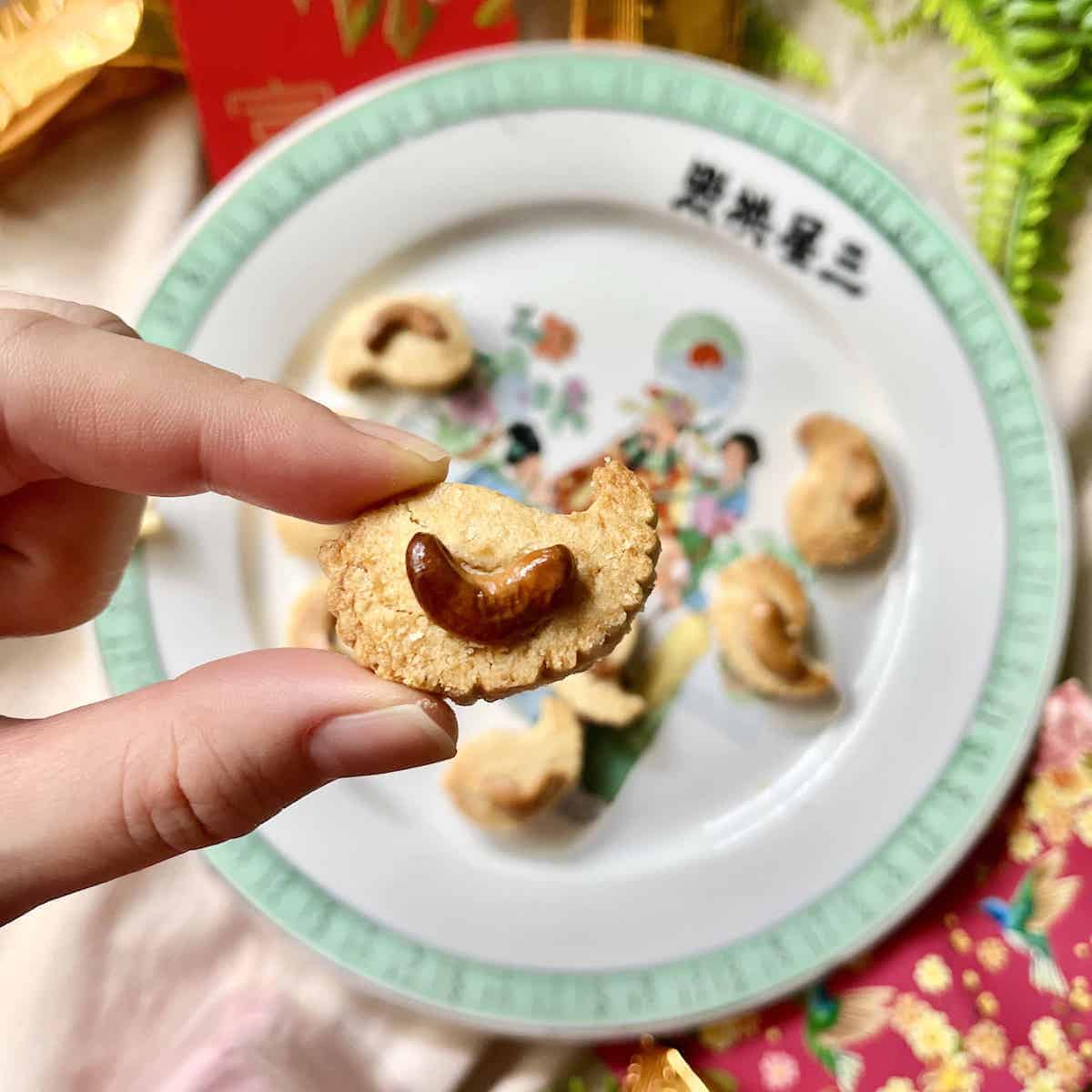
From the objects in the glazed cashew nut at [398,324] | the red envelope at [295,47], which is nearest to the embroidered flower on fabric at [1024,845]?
the glazed cashew nut at [398,324]

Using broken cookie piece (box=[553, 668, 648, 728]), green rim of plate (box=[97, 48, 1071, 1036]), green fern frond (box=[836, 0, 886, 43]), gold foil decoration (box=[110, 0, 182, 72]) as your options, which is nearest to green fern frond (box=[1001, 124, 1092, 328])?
green rim of plate (box=[97, 48, 1071, 1036])

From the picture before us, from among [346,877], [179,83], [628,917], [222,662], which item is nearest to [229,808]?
[222,662]

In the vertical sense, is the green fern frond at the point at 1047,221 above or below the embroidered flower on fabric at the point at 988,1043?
above

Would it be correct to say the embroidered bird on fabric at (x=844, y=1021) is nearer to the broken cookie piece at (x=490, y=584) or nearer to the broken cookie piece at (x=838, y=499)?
the broken cookie piece at (x=838, y=499)

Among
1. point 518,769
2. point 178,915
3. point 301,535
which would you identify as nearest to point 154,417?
point 301,535

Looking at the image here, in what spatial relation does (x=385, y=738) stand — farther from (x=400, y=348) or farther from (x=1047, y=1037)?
(x=1047, y=1037)

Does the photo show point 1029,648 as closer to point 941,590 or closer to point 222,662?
point 941,590
